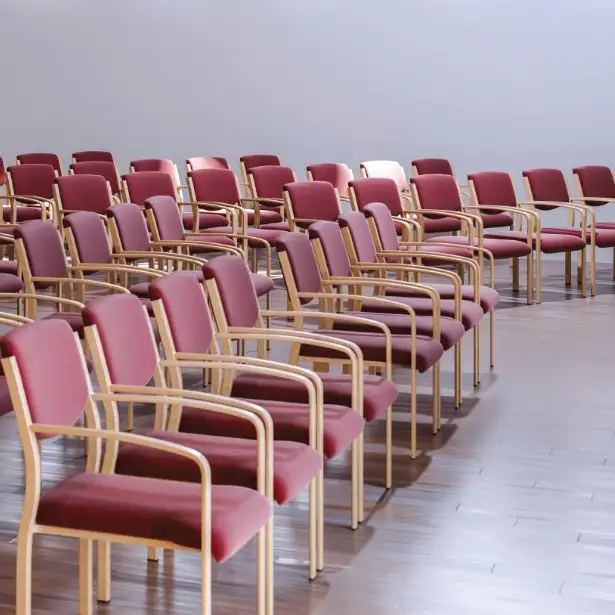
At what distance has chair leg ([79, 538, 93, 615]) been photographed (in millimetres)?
2977

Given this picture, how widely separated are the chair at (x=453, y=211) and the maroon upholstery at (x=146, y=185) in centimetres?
170

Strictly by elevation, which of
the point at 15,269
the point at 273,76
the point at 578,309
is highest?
the point at 273,76

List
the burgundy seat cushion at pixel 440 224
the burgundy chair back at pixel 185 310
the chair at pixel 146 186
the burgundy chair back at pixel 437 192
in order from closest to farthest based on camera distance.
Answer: the burgundy chair back at pixel 185 310
the chair at pixel 146 186
the burgundy chair back at pixel 437 192
the burgundy seat cushion at pixel 440 224

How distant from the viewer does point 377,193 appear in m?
7.38

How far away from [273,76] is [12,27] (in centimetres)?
307

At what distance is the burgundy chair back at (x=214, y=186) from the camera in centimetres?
842

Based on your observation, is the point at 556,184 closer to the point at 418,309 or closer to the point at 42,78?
the point at 418,309

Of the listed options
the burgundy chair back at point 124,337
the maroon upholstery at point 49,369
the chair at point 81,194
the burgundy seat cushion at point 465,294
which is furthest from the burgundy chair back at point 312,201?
the maroon upholstery at point 49,369

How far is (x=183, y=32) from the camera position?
1198cm

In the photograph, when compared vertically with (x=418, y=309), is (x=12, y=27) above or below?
above

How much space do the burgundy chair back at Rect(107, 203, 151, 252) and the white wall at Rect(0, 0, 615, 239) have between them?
5725 millimetres

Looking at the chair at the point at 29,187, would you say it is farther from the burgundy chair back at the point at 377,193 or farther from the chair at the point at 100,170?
the burgundy chair back at the point at 377,193

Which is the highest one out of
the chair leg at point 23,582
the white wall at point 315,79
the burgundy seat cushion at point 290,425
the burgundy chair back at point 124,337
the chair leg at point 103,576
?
the white wall at point 315,79

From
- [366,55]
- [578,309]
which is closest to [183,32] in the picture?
[366,55]
